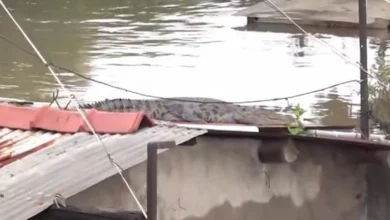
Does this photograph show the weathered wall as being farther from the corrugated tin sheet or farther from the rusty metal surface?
the rusty metal surface

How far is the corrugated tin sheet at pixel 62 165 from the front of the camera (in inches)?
122

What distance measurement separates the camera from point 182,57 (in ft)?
35.9

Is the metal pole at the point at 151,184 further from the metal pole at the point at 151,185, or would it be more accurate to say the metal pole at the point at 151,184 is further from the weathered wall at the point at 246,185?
the weathered wall at the point at 246,185

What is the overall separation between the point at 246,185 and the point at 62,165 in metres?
1.28

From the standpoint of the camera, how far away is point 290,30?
1288 centimetres

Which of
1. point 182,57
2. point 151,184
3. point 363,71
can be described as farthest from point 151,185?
point 182,57

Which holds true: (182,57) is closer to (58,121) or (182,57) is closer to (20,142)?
(58,121)

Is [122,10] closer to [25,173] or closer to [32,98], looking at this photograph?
[32,98]

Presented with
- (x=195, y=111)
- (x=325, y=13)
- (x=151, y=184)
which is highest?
(x=325, y=13)

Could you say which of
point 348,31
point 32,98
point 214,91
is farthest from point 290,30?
point 32,98

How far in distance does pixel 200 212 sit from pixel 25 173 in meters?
1.14

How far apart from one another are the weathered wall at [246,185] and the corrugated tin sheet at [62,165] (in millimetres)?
177

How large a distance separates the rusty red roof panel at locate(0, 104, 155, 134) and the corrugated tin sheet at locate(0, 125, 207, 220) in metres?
0.05

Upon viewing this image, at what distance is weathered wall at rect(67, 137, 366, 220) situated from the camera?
4.03 meters
